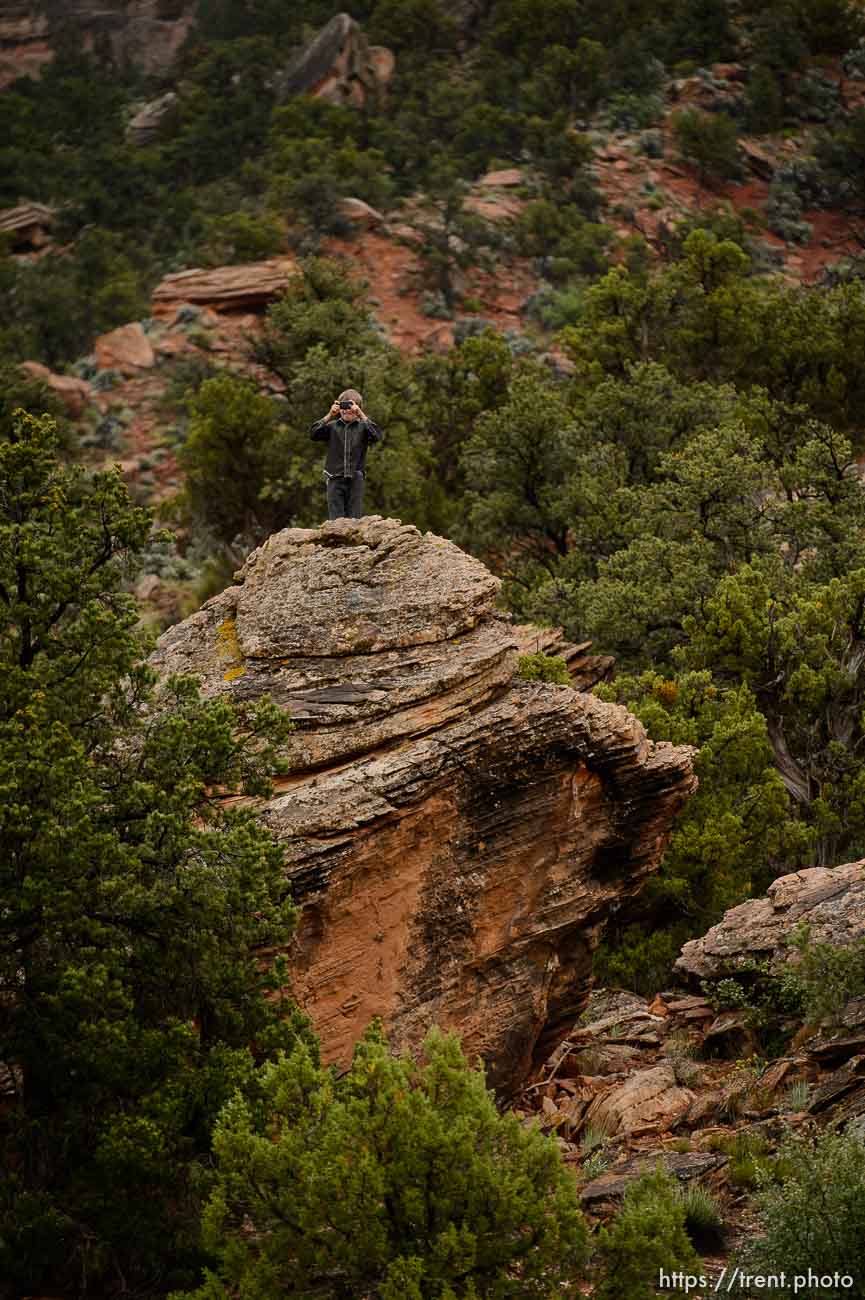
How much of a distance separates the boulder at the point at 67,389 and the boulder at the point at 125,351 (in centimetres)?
335

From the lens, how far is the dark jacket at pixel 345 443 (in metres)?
20.6

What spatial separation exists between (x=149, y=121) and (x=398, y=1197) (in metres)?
84.1

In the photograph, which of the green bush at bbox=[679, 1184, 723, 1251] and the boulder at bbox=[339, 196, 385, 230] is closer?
the green bush at bbox=[679, 1184, 723, 1251]

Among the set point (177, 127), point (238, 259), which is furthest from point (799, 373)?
point (177, 127)

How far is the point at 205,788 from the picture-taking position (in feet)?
48.0

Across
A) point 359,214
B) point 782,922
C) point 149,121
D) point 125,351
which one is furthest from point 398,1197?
point 149,121

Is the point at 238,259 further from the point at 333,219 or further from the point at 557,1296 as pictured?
the point at 557,1296

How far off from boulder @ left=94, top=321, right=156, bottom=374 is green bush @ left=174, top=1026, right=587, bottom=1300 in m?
53.1

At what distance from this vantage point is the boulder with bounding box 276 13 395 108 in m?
79.2

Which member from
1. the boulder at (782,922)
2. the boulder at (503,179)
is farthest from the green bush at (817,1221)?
the boulder at (503,179)

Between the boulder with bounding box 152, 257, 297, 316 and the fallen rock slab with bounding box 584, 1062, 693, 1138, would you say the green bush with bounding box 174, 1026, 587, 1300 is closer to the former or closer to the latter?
the fallen rock slab with bounding box 584, 1062, 693, 1138

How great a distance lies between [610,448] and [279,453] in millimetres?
10357

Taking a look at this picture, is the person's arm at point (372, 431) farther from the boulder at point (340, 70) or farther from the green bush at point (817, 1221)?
the boulder at point (340, 70)

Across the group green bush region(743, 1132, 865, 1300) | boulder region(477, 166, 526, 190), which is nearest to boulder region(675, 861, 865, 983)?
green bush region(743, 1132, 865, 1300)
